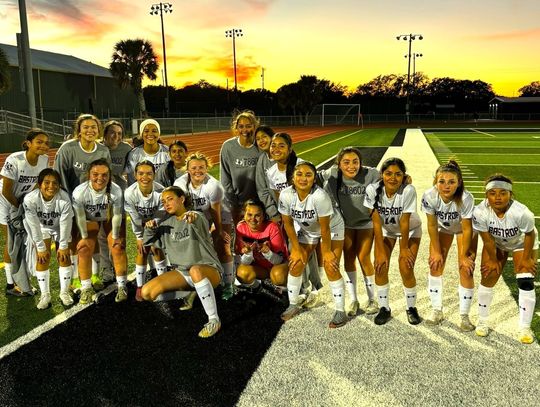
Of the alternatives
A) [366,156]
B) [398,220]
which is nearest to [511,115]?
[366,156]

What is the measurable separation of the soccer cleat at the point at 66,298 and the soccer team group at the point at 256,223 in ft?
0.03

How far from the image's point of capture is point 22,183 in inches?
196

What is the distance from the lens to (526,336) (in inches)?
151

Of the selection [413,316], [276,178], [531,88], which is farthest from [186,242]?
[531,88]

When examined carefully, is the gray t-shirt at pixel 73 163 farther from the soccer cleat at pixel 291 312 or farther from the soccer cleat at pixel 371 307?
the soccer cleat at pixel 371 307

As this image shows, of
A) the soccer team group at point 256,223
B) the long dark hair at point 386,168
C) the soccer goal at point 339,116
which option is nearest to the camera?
the soccer team group at point 256,223

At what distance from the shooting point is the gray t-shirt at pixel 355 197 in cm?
445

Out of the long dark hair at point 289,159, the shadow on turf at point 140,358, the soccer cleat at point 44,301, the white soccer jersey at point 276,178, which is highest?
the long dark hair at point 289,159

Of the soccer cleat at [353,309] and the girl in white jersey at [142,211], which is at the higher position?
the girl in white jersey at [142,211]

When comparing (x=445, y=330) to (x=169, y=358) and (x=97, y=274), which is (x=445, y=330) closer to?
(x=169, y=358)

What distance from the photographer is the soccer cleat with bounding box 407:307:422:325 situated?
425cm

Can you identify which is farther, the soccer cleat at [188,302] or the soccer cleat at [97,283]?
the soccer cleat at [97,283]

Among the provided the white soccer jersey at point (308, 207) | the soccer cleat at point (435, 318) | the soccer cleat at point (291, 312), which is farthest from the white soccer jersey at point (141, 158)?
the soccer cleat at point (435, 318)

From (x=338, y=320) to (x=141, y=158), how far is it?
2.97 meters
